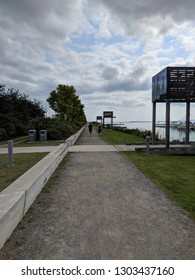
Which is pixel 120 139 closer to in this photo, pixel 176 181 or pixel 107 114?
pixel 176 181

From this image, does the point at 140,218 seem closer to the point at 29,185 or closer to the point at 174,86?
the point at 29,185

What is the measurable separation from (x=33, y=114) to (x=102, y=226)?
3086cm

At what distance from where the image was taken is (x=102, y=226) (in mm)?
3760

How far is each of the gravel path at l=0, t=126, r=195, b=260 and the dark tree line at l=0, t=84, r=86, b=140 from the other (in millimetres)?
15686

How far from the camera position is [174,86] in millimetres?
12383

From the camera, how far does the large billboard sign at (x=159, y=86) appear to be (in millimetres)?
12559

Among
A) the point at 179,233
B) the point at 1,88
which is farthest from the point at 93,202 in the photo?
the point at 1,88

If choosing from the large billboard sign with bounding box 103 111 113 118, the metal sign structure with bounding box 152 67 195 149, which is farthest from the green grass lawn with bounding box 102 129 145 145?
the large billboard sign with bounding box 103 111 113 118

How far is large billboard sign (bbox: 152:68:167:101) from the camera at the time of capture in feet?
41.2

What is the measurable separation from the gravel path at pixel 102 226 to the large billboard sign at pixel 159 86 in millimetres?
7827

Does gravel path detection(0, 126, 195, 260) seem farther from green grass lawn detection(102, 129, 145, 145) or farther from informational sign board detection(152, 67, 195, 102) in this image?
green grass lawn detection(102, 129, 145, 145)

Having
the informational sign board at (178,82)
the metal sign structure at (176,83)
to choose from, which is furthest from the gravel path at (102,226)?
the informational sign board at (178,82)

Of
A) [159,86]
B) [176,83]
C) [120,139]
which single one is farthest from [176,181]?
[120,139]

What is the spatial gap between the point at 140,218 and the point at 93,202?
1.13 m
